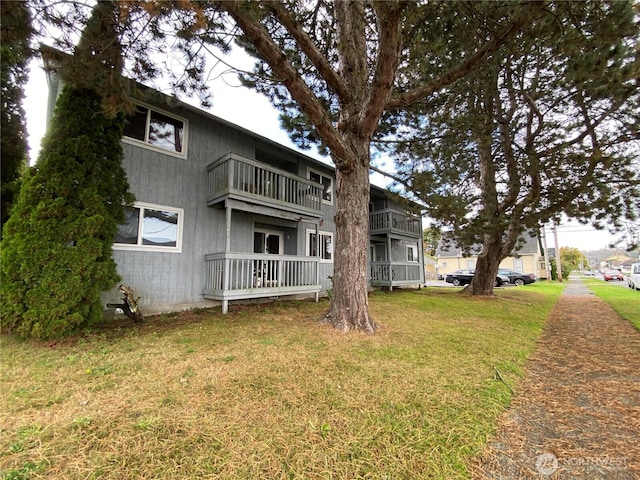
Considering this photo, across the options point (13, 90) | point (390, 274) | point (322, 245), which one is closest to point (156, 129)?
point (13, 90)

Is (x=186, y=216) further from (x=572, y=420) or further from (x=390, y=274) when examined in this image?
(x=390, y=274)

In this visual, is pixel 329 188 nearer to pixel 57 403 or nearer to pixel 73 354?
pixel 73 354

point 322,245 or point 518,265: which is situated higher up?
point 322,245

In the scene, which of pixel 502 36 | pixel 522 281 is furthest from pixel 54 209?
pixel 522 281

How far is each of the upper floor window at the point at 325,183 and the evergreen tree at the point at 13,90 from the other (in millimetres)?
8847

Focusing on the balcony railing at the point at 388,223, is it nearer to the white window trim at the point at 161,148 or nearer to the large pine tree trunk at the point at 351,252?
the large pine tree trunk at the point at 351,252

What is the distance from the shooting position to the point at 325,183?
12992mm

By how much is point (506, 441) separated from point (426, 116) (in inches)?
326

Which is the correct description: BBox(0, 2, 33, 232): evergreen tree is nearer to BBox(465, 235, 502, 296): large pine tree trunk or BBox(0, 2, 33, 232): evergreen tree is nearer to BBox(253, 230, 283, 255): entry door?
BBox(253, 230, 283, 255): entry door

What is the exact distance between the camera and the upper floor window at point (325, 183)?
12.4 m

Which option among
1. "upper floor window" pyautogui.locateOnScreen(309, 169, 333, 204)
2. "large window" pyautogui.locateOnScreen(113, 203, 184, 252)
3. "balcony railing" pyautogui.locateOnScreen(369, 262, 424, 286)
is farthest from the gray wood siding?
"balcony railing" pyautogui.locateOnScreen(369, 262, 424, 286)

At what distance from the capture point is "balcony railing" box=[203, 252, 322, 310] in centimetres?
757

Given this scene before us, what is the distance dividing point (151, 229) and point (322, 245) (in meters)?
6.72

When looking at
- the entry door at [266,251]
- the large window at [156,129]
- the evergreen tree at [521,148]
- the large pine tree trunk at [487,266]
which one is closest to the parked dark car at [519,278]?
the large pine tree trunk at [487,266]
